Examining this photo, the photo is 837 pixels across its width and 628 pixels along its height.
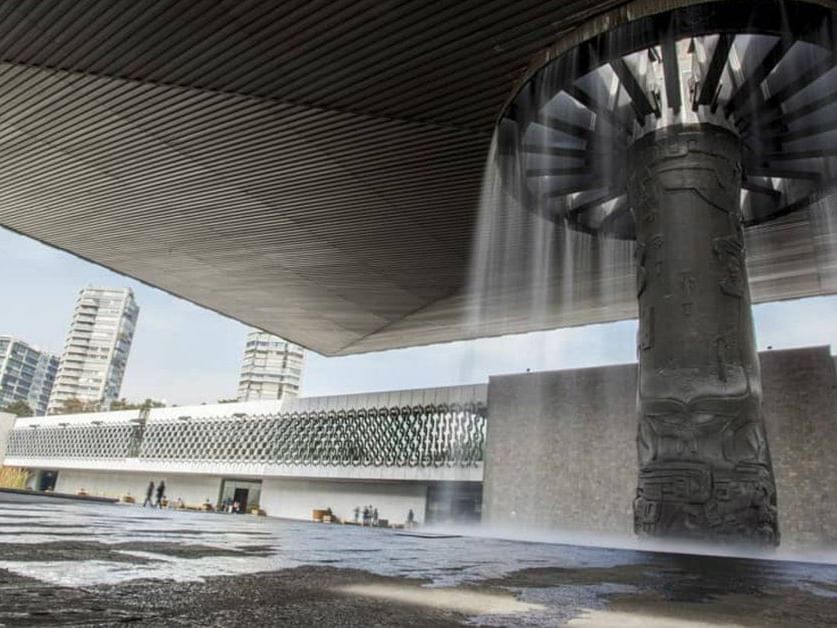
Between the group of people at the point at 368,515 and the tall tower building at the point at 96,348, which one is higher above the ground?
the tall tower building at the point at 96,348

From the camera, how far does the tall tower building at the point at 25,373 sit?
332ft

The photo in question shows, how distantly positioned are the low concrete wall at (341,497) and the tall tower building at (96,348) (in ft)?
262

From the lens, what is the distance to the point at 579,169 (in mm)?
10188

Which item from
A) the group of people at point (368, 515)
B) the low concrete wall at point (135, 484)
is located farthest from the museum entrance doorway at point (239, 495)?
the group of people at point (368, 515)

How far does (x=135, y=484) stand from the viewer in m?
37.4

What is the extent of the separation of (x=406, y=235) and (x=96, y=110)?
612cm

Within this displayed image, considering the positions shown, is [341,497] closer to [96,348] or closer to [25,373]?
[96,348]

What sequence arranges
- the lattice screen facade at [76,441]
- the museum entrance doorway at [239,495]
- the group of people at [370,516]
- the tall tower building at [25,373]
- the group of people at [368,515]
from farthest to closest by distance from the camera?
the tall tower building at [25,373]
the lattice screen facade at [76,441]
the museum entrance doorway at [239,495]
the group of people at [368,515]
the group of people at [370,516]

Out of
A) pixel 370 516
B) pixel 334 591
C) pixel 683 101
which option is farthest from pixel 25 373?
pixel 334 591

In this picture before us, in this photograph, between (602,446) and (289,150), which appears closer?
(289,150)

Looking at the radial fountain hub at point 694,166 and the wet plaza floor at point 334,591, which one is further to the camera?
the radial fountain hub at point 694,166

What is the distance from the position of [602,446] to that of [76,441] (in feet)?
125

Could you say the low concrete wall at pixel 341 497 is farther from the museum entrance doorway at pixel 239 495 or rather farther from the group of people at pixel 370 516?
the museum entrance doorway at pixel 239 495

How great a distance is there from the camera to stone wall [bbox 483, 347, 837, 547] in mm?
12383
